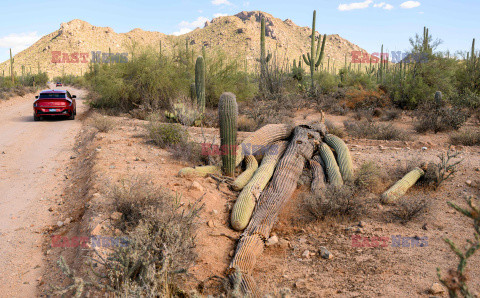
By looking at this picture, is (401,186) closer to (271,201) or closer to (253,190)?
(271,201)

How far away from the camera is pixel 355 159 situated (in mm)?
8477

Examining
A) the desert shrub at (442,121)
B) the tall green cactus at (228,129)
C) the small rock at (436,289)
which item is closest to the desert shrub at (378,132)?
the desert shrub at (442,121)

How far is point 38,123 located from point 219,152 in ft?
35.6

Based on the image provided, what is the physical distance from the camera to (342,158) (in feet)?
25.6

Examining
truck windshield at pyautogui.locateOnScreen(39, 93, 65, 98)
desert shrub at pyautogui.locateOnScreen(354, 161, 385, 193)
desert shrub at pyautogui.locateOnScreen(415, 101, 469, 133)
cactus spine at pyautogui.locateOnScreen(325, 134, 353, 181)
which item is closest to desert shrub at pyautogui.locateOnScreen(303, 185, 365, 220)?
desert shrub at pyautogui.locateOnScreen(354, 161, 385, 193)

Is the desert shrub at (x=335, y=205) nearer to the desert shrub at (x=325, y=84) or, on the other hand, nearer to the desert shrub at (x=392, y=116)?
the desert shrub at (x=392, y=116)

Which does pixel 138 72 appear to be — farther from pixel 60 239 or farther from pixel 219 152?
pixel 60 239

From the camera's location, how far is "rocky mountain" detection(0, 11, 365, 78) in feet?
240

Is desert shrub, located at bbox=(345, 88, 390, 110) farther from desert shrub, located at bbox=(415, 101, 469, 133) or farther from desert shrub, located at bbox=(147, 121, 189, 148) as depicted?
desert shrub, located at bbox=(147, 121, 189, 148)

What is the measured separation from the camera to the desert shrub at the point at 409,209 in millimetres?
5773

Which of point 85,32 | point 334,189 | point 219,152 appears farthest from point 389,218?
point 85,32

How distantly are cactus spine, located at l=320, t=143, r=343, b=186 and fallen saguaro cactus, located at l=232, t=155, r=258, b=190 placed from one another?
1678 millimetres

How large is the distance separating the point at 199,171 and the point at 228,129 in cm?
113

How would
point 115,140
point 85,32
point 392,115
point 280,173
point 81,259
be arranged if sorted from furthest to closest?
point 85,32 → point 392,115 → point 115,140 → point 280,173 → point 81,259
